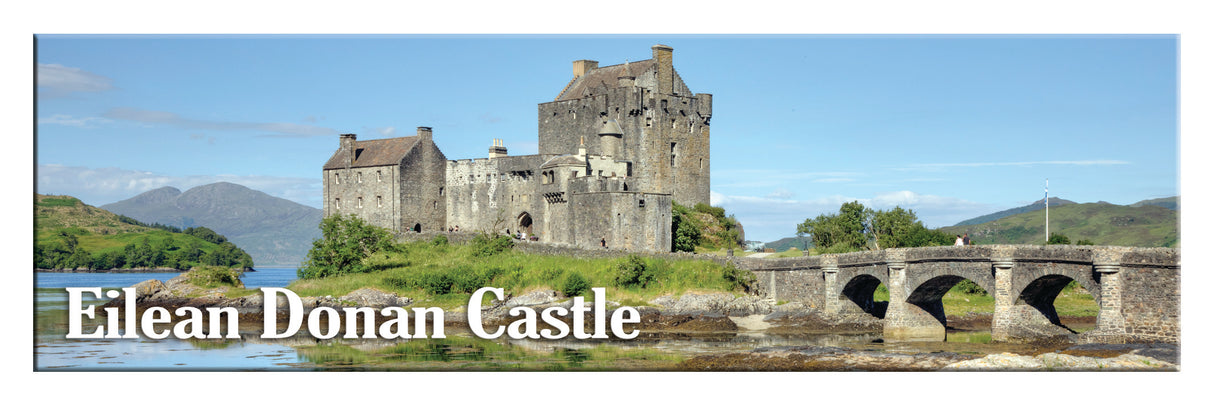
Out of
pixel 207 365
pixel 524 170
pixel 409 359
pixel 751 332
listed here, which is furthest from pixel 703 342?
pixel 524 170

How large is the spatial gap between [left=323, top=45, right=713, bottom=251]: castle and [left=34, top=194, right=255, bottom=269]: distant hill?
51.8m

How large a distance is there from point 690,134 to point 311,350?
36.1 meters

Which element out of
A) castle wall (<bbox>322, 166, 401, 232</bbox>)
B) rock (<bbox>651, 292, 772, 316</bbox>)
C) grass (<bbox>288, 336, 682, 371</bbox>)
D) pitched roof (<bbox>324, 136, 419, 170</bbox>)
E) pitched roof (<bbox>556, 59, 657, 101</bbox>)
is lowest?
grass (<bbox>288, 336, 682, 371</bbox>)

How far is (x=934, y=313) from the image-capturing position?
141 ft

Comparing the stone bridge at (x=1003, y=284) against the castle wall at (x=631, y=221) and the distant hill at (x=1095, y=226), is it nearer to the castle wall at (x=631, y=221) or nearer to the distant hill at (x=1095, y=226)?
the castle wall at (x=631, y=221)

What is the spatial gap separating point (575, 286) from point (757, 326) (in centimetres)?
848

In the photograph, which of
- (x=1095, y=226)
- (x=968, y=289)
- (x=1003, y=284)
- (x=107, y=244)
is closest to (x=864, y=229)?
(x=968, y=289)

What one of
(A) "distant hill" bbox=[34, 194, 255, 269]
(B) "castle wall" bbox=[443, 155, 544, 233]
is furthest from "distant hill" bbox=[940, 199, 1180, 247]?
(A) "distant hill" bbox=[34, 194, 255, 269]

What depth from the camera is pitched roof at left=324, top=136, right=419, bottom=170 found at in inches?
2667

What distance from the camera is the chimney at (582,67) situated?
237 ft

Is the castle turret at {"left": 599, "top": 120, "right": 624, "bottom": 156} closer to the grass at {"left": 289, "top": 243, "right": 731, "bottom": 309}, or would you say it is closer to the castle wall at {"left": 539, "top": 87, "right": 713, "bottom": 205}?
the castle wall at {"left": 539, "top": 87, "right": 713, "bottom": 205}

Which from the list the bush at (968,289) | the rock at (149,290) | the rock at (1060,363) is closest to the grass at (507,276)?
the rock at (149,290)

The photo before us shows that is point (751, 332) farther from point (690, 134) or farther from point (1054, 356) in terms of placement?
point (690, 134)

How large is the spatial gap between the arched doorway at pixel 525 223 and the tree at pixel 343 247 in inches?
339
